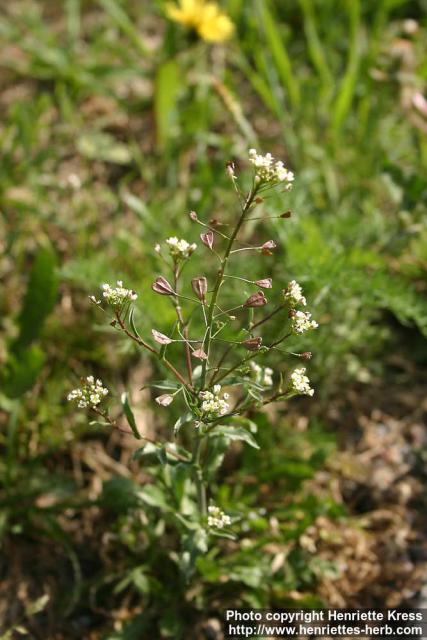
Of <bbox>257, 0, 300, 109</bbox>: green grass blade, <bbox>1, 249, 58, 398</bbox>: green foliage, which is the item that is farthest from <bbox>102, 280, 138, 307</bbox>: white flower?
<bbox>257, 0, 300, 109</bbox>: green grass blade

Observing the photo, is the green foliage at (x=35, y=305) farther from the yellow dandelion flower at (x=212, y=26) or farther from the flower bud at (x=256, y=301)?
the yellow dandelion flower at (x=212, y=26)

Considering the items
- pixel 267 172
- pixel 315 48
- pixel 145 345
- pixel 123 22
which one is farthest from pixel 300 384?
pixel 123 22

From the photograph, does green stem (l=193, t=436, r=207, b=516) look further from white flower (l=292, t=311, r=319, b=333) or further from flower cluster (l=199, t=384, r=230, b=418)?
white flower (l=292, t=311, r=319, b=333)

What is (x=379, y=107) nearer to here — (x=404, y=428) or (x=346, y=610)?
(x=404, y=428)

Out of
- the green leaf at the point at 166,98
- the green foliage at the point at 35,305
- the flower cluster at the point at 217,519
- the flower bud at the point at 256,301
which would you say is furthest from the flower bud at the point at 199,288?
the green leaf at the point at 166,98

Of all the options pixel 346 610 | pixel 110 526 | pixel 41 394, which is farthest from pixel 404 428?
pixel 41 394

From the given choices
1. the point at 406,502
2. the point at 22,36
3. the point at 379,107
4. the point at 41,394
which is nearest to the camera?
the point at 406,502

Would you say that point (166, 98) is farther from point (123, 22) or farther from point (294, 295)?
point (294, 295)

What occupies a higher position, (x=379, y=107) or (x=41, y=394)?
(x=379, y=107)
